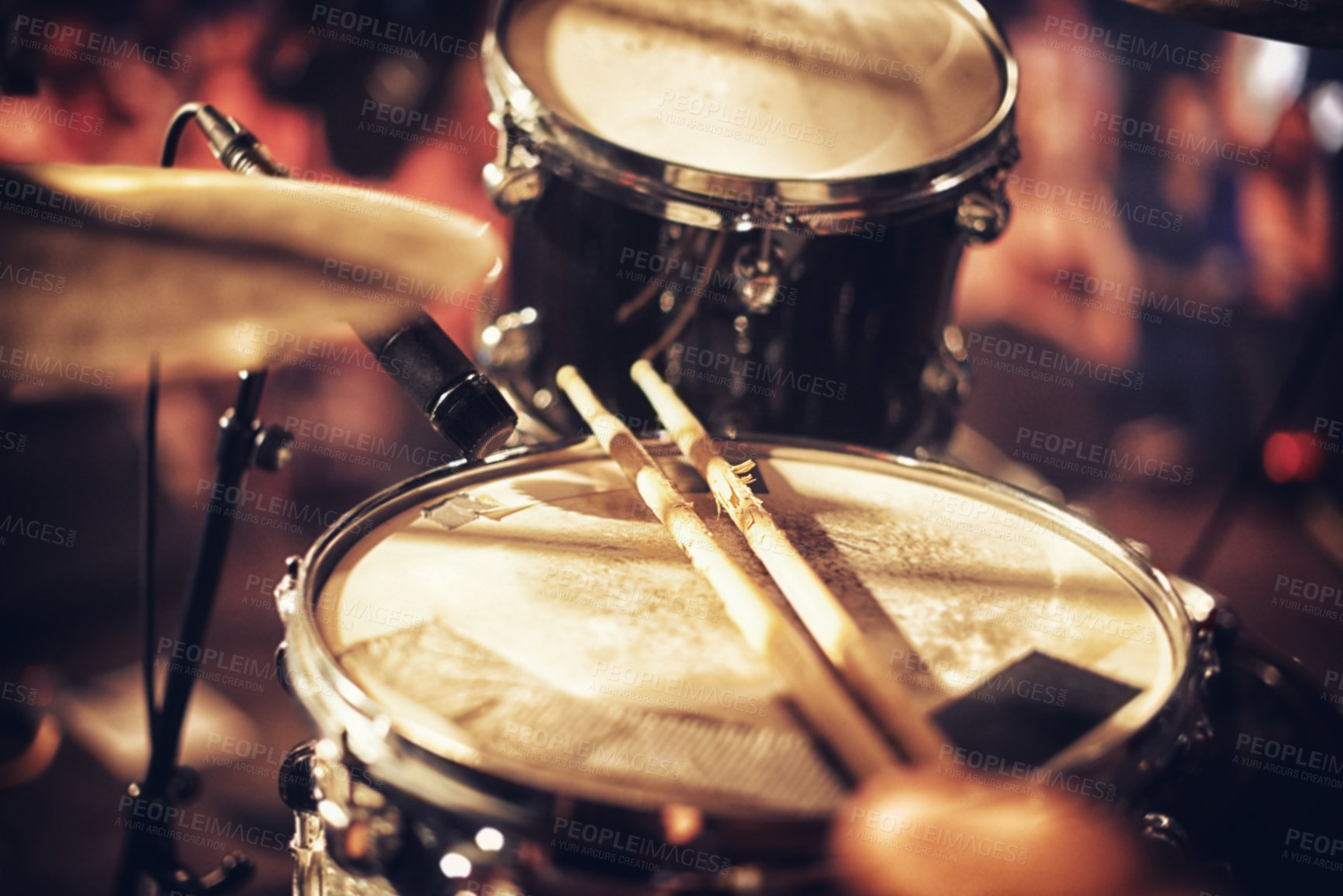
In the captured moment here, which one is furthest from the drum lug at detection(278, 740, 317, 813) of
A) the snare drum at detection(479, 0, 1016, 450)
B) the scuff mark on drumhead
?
the snare drum at detection(479, 0, 1016, 450)

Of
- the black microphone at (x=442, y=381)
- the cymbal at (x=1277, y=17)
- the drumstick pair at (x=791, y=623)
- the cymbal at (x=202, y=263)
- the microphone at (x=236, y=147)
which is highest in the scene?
the cymbal at (x=1277, y=17)

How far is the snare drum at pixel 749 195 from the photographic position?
47.2 inches

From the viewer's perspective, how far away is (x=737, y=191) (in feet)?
3.79

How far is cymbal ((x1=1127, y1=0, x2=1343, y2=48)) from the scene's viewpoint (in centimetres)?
107

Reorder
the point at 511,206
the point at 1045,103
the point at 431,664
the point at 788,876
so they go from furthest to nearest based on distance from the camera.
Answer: the point at 1045,103 → the point at 511,206 → the point at 431,664 → the point at 788,876

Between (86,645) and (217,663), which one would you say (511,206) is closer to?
(217,663)

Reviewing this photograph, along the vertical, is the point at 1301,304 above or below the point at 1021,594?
below

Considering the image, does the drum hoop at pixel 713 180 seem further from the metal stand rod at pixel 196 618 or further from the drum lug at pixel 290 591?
the drum lug at pixel 290 591

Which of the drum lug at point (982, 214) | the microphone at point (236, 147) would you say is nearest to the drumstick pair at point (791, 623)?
the microphone at point (236, 147)

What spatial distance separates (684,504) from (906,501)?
257mm

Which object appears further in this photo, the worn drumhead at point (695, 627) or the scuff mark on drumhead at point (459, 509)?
the scuff mark on drumhead at point (459, 509)

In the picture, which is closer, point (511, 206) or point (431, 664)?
point (431, 664)

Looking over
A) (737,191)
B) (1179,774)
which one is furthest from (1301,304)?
(1179,774)

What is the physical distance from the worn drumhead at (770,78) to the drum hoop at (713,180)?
22 millimetres
